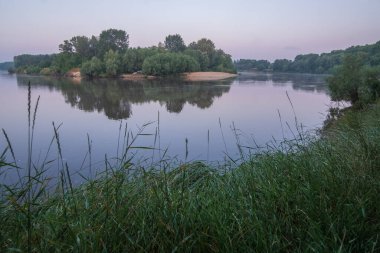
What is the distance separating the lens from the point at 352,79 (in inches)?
838

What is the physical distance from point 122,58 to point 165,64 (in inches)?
503

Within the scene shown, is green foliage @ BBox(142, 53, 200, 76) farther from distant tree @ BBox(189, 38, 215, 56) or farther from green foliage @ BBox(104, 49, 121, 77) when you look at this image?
distant tree @ BBox(189, 38, 215, 56)

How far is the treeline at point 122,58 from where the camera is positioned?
232 feet

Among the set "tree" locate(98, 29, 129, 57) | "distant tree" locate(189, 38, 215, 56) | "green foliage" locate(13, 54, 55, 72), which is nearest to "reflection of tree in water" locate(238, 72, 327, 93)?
"distant tree" locate(189, 38, 215, 56)

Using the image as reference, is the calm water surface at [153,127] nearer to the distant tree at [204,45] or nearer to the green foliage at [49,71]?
the green foliage at [49,71]

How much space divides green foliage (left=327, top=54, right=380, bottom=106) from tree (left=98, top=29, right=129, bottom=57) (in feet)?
260

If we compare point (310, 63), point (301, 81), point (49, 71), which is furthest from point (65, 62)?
point (310, 63)

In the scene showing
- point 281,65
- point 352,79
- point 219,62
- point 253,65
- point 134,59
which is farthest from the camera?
point 253,65

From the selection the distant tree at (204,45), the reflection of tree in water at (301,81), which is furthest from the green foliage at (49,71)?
→ the reflection of tree in water at (301,81)

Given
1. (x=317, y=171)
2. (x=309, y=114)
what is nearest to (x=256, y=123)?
(x=309, y=114)

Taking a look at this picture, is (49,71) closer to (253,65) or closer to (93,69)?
(93,69)

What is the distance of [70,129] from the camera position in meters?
15.4

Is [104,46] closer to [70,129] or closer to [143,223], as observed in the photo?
[70,129]

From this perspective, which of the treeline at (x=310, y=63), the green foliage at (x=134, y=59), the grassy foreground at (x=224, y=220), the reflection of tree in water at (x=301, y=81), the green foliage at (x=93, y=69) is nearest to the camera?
the grassy foreground at (x=224, y=220)
